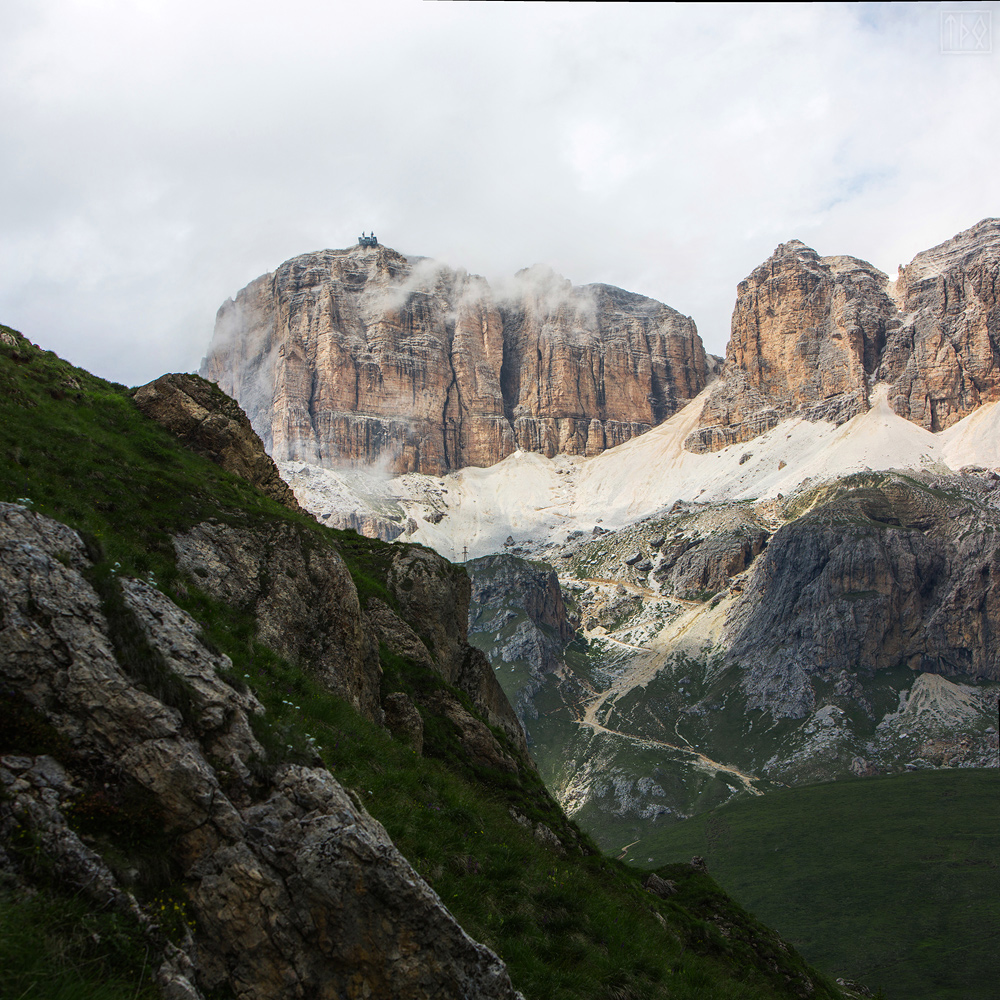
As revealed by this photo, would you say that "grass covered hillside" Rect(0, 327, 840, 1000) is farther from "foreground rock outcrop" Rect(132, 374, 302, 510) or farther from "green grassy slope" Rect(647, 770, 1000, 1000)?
"green grassy slope" Rect(647, 770, 1000, 1000)

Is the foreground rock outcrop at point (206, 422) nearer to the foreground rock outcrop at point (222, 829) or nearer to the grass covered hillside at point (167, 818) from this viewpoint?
the grass covered hillside at point (167, 818)

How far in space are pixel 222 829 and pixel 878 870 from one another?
134923 millimetres

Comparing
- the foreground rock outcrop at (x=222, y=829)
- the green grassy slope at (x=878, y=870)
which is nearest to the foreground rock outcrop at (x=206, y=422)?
the foreground rock outcrop at (x=222, y=829)

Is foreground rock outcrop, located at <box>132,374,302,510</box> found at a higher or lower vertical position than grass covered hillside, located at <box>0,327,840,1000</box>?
higher

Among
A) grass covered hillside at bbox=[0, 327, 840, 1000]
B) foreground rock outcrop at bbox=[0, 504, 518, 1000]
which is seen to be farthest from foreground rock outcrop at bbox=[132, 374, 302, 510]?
foreground rock outcrop at bbox=[0, 504, 518, 1000]

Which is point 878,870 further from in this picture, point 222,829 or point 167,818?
point 167,818

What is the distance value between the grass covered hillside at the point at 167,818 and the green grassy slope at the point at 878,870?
265 ft

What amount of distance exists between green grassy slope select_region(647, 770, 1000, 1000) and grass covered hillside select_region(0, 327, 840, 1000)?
80.7 meters

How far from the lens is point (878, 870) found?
114375 mm

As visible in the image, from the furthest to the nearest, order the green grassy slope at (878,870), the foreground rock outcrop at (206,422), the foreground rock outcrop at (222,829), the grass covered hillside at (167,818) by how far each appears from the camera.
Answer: the green grassy slope at (878,870) < the foreground rock outcrop at (206,422) < the foreground rock outcrop at (222,829) < the grass covered hillside at (167,818)

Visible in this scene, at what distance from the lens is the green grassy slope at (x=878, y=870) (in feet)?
295

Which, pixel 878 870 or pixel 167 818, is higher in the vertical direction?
pixel 167 818

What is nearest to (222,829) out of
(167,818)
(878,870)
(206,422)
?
(167,818)

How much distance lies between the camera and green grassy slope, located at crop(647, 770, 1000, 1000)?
8981 cm
